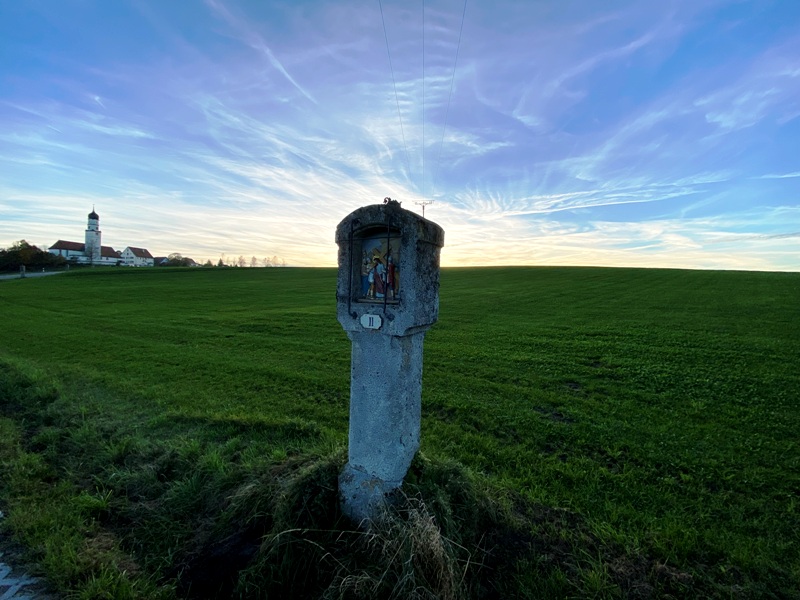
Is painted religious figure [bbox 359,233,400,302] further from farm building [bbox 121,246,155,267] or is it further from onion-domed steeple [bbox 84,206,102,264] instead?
farm building [bbox 121,246,155,267]

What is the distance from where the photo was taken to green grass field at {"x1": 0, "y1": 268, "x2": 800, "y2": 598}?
3258mm

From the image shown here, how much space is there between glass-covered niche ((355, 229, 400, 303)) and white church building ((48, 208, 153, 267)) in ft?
387

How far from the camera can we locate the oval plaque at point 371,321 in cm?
358

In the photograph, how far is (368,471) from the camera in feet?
12.2

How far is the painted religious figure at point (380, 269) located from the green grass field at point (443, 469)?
1.70 meters

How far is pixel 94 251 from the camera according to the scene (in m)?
108

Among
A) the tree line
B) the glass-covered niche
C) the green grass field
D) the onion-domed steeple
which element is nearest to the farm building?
the onion-domed steeple

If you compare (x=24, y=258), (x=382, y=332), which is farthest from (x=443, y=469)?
(x=24, y=258)

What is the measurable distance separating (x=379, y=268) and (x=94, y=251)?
13219cm

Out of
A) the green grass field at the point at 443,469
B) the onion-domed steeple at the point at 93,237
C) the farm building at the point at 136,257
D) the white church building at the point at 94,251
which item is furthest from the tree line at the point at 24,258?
the green grass field at the point at 443,469

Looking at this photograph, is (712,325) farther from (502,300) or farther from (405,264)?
(405,264)

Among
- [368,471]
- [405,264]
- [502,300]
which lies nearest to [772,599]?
[368,471]

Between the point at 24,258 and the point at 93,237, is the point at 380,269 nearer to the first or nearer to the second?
the point at 24,258

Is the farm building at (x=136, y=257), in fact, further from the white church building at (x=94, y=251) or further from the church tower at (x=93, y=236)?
the church tower at (x=93, y=236)
